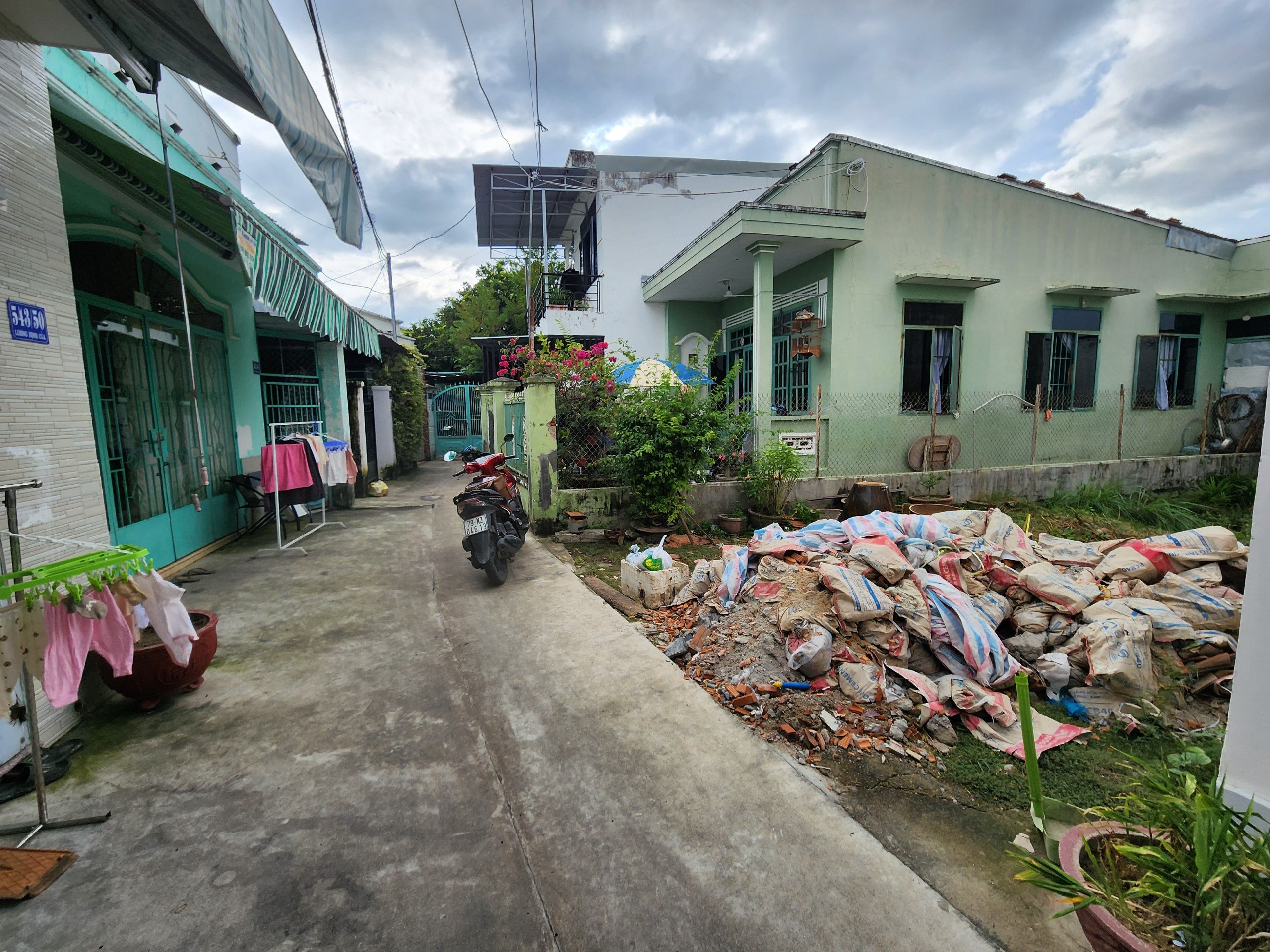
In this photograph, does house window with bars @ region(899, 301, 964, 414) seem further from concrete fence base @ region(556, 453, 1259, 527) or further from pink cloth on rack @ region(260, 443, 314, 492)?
pink cloth on rack @ region(260, 443, 314, 492)

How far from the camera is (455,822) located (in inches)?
81.4

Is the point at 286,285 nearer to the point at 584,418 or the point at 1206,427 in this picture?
the point at 584,418

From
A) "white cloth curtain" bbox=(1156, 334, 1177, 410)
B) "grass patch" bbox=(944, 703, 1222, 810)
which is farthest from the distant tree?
"grass patch" bbox=(944, 703, 1222, 810)

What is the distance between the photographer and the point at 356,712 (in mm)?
2820

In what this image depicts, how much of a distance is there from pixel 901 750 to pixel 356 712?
8.81 ft

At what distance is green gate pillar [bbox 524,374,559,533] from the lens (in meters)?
6.29

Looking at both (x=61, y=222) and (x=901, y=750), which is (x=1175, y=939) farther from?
(x=61, y=222)

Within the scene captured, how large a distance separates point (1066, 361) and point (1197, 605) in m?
7.87

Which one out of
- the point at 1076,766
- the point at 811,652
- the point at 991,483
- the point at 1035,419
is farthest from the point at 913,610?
the point at 1035,419

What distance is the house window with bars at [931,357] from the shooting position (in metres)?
8.52

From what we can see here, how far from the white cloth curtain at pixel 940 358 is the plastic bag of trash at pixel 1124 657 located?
633cm

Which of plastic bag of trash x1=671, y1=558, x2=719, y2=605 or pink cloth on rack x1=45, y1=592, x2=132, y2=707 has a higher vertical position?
pink cloth on rack x1=45, y1=592, x2=132, y2=707

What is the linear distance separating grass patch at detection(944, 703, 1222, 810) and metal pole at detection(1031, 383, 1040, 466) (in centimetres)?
649

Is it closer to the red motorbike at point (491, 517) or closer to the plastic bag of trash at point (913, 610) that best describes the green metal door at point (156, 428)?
the red motorbike at point (491, 517)
